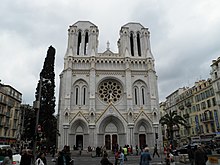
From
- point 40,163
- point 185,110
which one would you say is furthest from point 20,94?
point 40,163

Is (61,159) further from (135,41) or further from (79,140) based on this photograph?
(135,41)

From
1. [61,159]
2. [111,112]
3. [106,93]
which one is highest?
[106,93]

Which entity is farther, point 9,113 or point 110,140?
point 9,113

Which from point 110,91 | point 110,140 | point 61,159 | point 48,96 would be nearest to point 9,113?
point 48,96

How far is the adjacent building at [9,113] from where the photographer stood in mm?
37938

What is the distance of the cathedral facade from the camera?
33219mm

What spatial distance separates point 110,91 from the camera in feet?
123

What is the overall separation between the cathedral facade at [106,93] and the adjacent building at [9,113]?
1215cm

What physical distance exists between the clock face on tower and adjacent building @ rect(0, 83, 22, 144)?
1841 centimetres

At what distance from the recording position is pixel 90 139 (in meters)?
32.1

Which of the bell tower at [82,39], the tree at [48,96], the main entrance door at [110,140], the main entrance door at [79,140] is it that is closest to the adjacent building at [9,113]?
the main entrance door at [79,140]

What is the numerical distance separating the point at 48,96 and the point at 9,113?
2118 cm

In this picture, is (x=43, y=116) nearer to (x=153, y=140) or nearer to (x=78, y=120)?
(x=78, y=120)

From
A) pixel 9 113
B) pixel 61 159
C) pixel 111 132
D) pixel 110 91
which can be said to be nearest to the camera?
pixel 61 159
